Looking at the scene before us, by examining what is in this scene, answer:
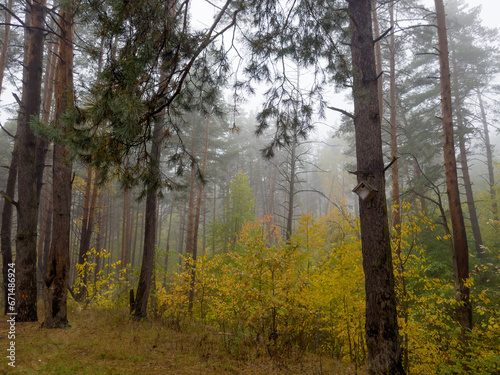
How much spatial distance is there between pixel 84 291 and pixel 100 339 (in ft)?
19.6

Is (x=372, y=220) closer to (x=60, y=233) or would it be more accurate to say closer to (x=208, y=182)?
(x=208, y=182)

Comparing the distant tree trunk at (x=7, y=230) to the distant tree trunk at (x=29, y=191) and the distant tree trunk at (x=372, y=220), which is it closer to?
the distant tree trunk at (x=29, y=191)

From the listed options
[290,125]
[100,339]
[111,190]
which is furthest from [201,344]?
[111,190]

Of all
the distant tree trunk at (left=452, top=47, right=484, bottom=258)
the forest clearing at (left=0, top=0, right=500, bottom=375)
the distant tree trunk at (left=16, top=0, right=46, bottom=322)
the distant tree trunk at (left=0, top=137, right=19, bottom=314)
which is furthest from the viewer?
the distant tree trunk at (left=452, top=47, right=484, bottom=258)

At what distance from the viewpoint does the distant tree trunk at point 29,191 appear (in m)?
5.77

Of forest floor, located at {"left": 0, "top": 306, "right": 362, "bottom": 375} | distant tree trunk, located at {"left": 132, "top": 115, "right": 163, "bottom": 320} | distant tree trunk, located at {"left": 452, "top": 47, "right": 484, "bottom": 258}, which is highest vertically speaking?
distant tree trunk, located at {"left": 452, "top": 47, "right": 484, "bottom": 258}

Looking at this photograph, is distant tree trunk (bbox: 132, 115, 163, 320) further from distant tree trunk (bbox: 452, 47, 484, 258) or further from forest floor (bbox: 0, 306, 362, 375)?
distant tree trunk (bbox: 452, 47, 484, 258)

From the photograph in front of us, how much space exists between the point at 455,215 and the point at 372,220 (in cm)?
373

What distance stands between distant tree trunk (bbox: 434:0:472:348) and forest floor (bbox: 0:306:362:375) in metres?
2.43

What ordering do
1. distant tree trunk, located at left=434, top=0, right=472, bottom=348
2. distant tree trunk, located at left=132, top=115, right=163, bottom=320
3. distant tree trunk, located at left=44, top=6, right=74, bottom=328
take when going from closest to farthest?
distant tree trunk, located at left=44, top=6, right=74, bottom=328 < distant tree trunk, located at left=434, top=0, right=472, bottom=348 < distant tree trunk, located at left=132, top=115, right=163, bottom=320

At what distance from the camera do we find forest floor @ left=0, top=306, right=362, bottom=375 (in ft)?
12.0

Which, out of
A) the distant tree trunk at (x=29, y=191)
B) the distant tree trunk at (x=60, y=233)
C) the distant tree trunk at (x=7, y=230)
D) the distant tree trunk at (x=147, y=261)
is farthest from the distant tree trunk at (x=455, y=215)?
the distant tree trunk at (x=7, y=230)

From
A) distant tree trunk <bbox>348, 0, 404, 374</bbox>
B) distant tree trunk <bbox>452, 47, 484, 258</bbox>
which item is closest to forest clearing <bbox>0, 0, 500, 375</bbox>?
distant tree trunk <bbox>348, 0, 404, 374</bbox>

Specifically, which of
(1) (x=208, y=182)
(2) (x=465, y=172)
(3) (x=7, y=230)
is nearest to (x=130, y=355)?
(1) (x=208, y=182)
